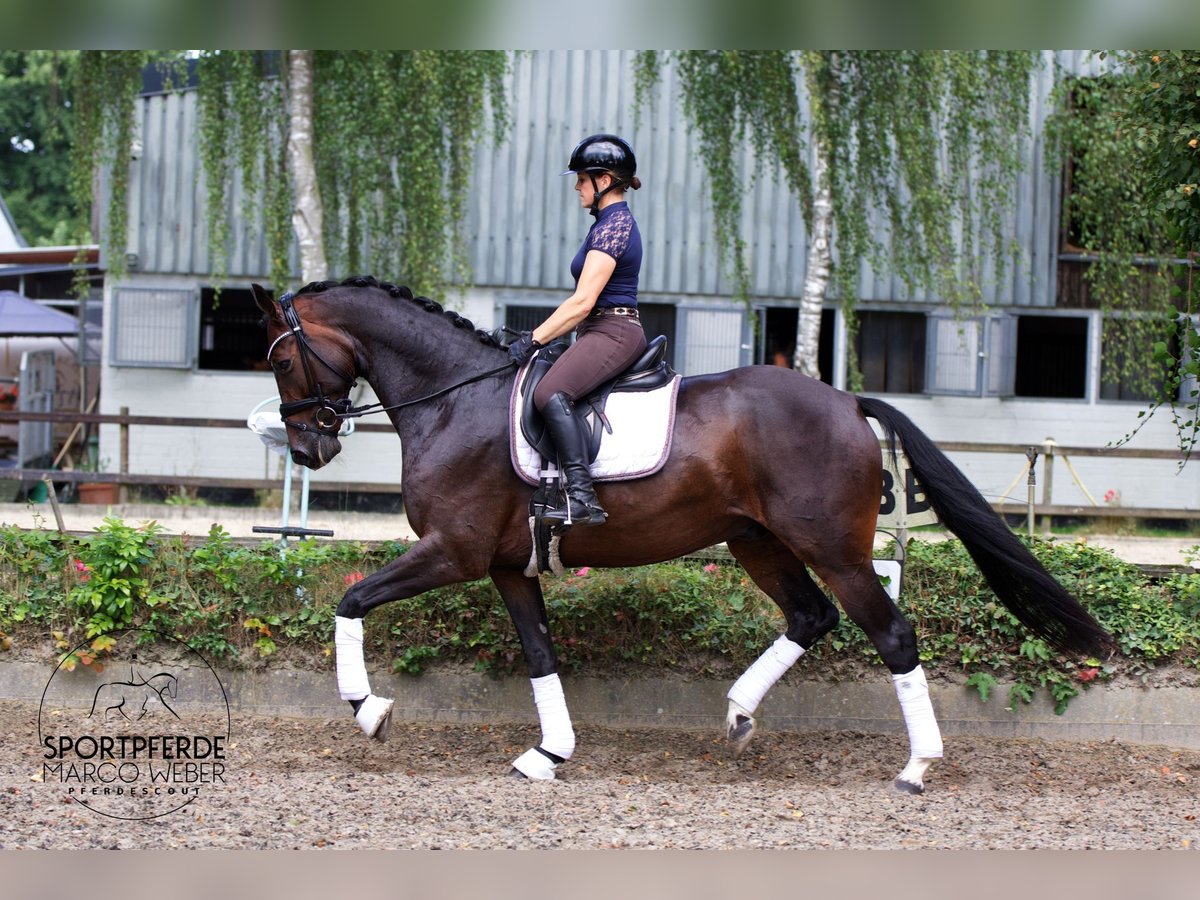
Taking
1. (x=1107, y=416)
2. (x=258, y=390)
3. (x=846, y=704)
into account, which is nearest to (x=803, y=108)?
(x=1107, y=416)

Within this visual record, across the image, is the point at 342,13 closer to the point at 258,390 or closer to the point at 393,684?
the point at 393,684

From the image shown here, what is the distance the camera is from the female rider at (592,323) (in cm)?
516

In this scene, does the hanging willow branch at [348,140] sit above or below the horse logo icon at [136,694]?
above

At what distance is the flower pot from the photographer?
15.3 meters

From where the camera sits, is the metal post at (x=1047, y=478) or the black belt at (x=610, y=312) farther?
the metal post at (x=1047, y=478)

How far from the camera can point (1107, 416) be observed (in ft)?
52.7

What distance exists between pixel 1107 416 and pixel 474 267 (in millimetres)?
8995

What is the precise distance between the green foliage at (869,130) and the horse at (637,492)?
8226mm

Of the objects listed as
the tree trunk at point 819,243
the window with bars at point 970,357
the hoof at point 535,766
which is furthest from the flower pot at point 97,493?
the hoof at point 535,766

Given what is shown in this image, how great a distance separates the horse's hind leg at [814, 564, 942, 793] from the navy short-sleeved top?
1581mm

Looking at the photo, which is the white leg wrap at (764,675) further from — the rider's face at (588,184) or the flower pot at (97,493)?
the flower pot at (97,493)

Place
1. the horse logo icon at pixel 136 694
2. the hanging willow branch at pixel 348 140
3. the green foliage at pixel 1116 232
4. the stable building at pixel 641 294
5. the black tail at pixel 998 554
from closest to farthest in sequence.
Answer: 1. the black tail at pixel 998 554
2. the horse logo icon at pixel 136 694
3. the hanging willow branch at pixel 348 140
4. the green foliage at pixel 1116 232
5. the stable building at pixel 641 294

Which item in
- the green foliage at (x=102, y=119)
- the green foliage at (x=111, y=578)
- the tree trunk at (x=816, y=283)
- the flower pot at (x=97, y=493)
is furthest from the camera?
the flower pot at (x=97, y=493)

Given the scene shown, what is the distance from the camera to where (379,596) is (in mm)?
5277
